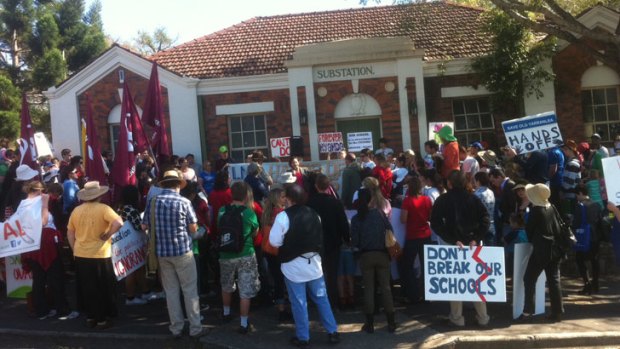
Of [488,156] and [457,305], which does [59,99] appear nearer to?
[488,156]

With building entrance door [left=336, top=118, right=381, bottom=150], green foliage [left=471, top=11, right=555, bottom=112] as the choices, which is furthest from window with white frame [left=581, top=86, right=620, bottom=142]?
building entrance door [left=336, top=118, right=381, bottom=150]

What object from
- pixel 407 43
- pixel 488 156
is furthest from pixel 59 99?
pixel 488 156

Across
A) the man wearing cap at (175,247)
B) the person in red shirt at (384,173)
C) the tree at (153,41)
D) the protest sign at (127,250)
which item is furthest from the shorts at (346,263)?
the tree at (153,41)

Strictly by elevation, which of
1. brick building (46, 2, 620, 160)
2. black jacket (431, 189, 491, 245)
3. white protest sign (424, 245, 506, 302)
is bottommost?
white protest sign (424, 245, 506, 302)

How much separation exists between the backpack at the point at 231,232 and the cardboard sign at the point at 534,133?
560cm

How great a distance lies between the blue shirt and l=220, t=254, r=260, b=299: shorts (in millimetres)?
521

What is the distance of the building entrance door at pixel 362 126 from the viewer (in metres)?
17.2

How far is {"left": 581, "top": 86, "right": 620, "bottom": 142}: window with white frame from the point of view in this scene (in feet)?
56.3

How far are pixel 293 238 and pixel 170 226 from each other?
1426 millimetres

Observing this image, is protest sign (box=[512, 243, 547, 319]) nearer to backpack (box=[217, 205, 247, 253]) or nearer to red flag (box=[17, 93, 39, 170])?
backpack (box=[217, 205, 247, 253])

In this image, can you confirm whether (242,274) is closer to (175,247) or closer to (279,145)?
(175,247)

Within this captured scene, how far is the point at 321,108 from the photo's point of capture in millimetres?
17203

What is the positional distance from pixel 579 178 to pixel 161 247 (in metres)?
7.08

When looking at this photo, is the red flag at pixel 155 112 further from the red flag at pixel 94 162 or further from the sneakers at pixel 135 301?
the sneakers at pixel 135 301
